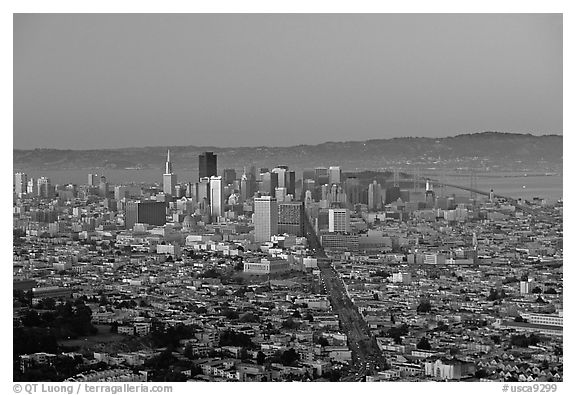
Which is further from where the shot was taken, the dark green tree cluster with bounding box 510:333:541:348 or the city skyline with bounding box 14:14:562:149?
the city skyline with bounding box 14:14:562:149

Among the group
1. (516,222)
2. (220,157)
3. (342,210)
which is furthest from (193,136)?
(516,222)

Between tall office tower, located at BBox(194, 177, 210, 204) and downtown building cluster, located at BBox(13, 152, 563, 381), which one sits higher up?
tall office tower, located at BBox(194, 177, 210, 204)

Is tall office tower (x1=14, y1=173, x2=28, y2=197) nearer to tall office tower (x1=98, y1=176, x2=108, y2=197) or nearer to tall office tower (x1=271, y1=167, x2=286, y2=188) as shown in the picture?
tall office tower (x1=98, y1=176, x2=108, y2=197)

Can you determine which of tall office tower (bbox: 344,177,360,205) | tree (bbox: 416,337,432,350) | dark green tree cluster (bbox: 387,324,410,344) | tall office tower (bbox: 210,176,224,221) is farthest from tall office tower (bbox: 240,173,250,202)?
tree (bbox: 416,337,432,350)

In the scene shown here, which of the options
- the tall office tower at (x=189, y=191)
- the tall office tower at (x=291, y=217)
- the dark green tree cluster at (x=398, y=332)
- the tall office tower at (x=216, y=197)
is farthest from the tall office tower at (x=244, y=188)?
the dark green tree cluster at (x=398, y=332)

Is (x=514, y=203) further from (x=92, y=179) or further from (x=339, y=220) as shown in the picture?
(x=92, y=179)

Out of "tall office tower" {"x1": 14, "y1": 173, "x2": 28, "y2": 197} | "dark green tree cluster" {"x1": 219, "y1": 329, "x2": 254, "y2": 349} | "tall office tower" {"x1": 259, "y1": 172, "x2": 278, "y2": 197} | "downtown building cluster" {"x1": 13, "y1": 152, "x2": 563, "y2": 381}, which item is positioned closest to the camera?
"downtown building cluster" {"x1": 13, "y1": 152, "x2": 563, "y2": 381}
